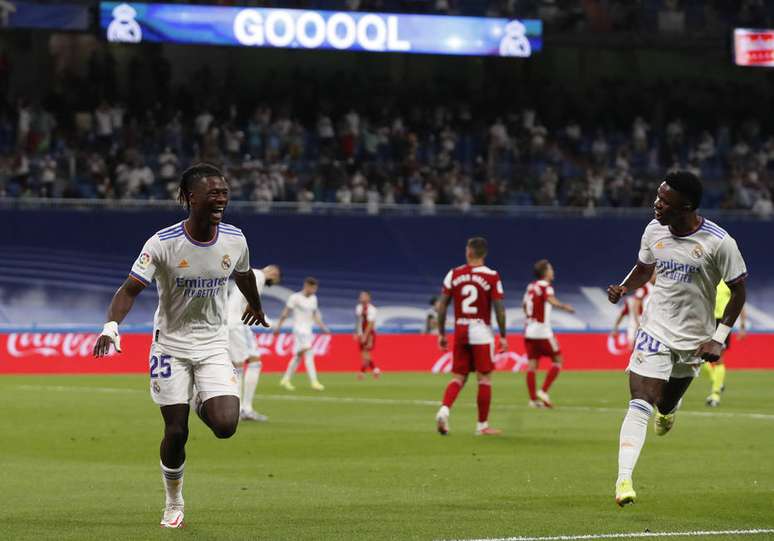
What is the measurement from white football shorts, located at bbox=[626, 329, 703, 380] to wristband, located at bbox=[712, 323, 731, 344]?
9.9 inches

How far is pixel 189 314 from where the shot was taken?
10.0 meters

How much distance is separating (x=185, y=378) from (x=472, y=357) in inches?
361

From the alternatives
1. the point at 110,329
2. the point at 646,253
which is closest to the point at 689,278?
the point at 646,253

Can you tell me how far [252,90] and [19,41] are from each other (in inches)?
274

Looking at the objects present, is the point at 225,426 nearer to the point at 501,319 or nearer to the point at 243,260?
the point at 243,260

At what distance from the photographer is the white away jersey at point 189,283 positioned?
32.4 ft

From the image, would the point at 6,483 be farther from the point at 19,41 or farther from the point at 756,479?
the point at 19,41

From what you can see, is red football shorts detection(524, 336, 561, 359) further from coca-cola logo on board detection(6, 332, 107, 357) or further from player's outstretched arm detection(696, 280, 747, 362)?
player's outstretched arm detection(696, 280, 747, 362)

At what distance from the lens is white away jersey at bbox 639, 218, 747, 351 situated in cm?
1112

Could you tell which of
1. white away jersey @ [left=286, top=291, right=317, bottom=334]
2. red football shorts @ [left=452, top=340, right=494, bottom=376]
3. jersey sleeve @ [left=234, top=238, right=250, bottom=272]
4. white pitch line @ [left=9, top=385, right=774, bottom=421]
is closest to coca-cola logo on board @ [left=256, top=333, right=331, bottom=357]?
white away jersey @ [left=286, top=291, right=317, bottom=334]

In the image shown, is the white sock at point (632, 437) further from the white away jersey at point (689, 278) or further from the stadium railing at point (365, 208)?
the stadium railing at point (365, 208)

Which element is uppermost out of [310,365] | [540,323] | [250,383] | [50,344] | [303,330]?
[540,323]

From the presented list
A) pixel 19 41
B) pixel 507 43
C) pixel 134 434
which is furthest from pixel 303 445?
pixel 19 41

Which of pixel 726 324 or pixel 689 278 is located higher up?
pixel 689 278
